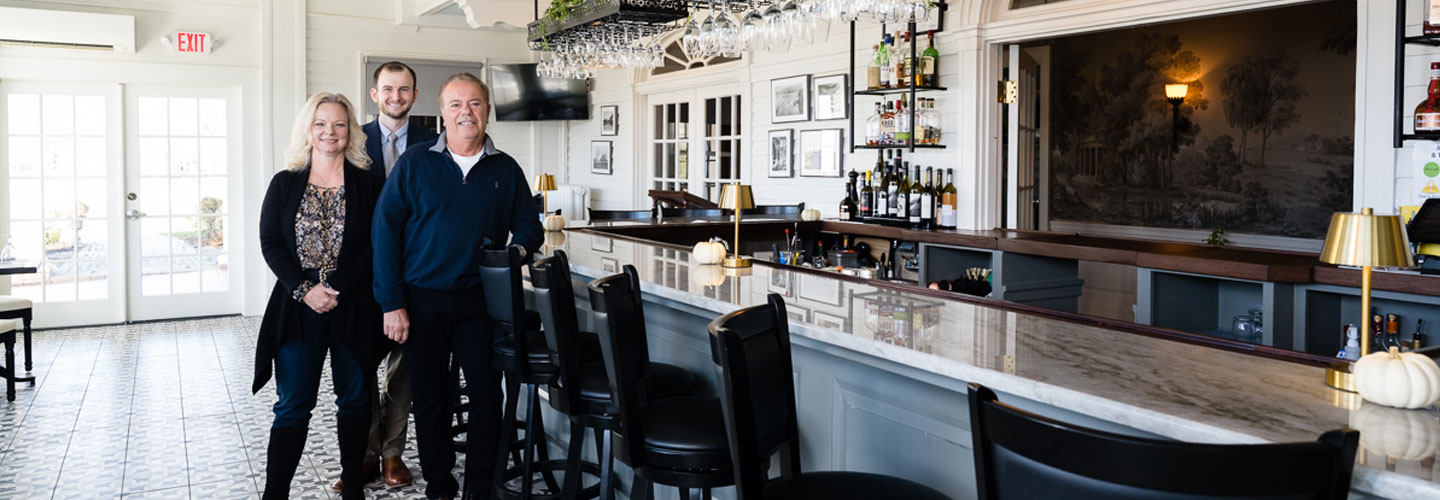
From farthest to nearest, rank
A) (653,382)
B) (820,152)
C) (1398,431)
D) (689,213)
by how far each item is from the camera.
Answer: (820,152) < (689,213) < (653,382) < (1398,431)

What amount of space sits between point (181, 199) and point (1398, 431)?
9291 mm

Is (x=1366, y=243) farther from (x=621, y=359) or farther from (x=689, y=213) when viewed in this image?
(x=689, y=213)

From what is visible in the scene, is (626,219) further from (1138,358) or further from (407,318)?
(1138,358)

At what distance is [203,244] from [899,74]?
645cm

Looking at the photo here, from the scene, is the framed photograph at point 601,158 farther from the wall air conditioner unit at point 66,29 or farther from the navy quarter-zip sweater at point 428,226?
the navy quarter-zip sweater at point 428,226

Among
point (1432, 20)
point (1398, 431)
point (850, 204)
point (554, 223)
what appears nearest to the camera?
point (1398, 431)

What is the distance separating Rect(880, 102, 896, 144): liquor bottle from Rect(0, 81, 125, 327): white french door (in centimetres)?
645

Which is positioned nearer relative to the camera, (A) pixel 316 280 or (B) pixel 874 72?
(A) pixel 316 280

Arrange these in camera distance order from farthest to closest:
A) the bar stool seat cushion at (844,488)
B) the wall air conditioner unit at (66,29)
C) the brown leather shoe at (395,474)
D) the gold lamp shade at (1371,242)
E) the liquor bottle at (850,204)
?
1. the wall air conditioner unit at (66,29)
2. the liquor bottle at (850,204)
3. the brown leather shoe at (395,474)
4. the bar stool seat cushion at (844,488)
5. the gold lamp shade at (1371,242)

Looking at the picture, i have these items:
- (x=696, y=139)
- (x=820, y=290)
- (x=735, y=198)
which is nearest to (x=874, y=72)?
(x=696, y=139)

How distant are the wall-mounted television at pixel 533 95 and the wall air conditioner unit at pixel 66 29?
317cm

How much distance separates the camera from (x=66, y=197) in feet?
26.9

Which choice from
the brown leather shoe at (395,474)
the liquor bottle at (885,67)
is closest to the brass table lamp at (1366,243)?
the brown leather shoe at (395,474)

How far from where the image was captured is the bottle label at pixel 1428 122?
382cm
